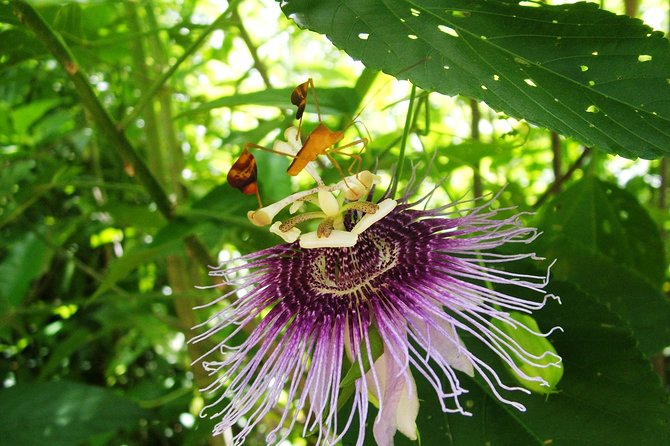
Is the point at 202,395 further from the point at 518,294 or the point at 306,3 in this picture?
the point at 306,3

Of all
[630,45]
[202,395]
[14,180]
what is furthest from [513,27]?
[14,180]

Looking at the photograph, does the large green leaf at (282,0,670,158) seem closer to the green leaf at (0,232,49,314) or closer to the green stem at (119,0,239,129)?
the green stem at (119,0,239,129)

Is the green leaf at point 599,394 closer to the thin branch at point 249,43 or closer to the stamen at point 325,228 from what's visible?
the stamen at point 325,228

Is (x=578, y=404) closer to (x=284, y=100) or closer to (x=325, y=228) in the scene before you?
(x=325, y=228)

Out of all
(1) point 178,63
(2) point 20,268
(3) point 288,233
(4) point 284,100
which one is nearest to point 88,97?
(1) point 178,63

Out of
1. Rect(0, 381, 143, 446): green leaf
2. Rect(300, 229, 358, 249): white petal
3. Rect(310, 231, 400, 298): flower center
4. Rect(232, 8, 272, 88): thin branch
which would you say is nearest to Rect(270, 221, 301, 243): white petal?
Rect(300, 229, 358, 249): white petal
